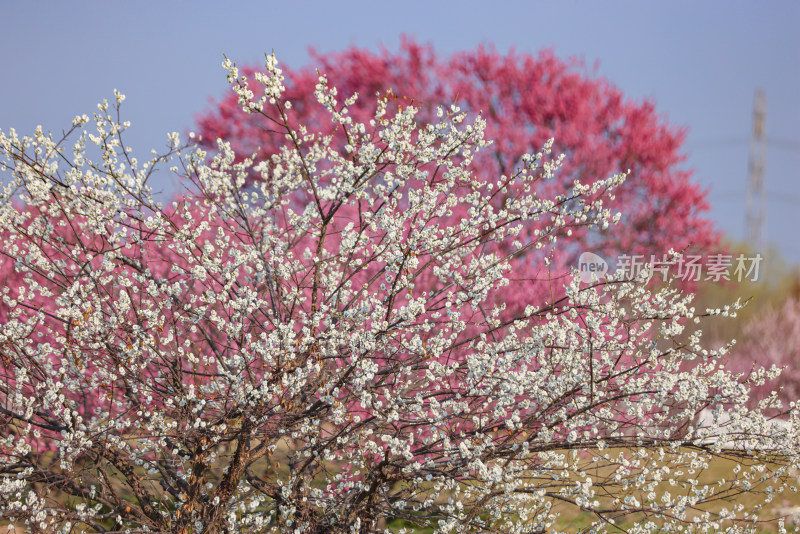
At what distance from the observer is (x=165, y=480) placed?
439 cm

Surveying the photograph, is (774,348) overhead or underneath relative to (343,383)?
overhead

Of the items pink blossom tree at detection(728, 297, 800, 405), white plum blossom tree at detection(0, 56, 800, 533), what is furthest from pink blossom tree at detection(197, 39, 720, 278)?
white plum blossom tree at detection(0, 56, 800, 533)

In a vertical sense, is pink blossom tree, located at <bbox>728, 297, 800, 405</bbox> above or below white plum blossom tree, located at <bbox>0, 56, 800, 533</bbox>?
above

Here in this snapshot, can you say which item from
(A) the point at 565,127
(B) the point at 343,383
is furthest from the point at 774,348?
(B) the point at 343,383

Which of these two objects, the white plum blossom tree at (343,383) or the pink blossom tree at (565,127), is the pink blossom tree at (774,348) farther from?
the white plum blossom tree at (343,383)

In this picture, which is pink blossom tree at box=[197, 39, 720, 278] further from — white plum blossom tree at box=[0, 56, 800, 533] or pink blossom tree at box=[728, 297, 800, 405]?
white plum blossom tree at box=[0, 56, 800, 533]

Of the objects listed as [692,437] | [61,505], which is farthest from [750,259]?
[61,505]

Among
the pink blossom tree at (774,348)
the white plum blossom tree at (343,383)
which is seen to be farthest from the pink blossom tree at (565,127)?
the white plum blossom tree at (343,383)

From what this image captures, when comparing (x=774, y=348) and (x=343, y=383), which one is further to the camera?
(x=774, y=348)

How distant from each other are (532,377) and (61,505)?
2861 mm

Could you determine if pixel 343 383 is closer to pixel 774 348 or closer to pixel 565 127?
pixel 565 127

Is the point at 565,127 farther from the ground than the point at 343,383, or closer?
farther from the ground

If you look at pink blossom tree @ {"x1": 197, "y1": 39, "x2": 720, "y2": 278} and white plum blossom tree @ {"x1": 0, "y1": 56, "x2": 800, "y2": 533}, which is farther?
pink blossom tree @ {"x1": 197, "y1": 39, "x2": 720, "y2": 278}

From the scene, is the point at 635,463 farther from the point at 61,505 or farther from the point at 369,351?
the point at 61,505
